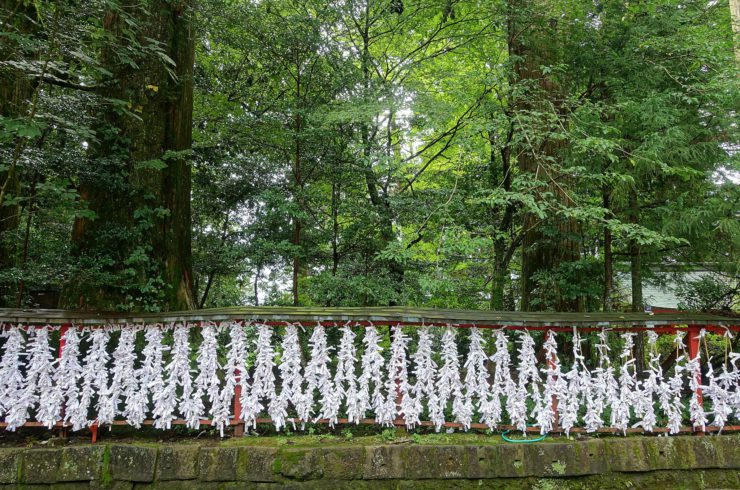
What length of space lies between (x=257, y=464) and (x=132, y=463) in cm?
111

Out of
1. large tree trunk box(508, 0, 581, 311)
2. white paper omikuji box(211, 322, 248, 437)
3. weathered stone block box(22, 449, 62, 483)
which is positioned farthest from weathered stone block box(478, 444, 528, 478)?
weathered stone block box(22, 449, 62, 483)

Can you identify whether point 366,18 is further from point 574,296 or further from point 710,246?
point 710,246

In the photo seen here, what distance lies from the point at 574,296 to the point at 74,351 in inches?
233

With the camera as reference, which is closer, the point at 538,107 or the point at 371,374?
the point at 371,374

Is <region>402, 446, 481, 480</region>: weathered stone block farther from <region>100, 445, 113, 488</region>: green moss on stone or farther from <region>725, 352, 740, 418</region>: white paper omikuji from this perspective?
<region>725, 352, 740, 418</region>: white paper omikuji

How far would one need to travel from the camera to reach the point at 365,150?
7.03m

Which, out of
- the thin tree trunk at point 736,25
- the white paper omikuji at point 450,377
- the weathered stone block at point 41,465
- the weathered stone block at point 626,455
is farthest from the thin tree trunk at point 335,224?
the thin tree trunk at point 736,25

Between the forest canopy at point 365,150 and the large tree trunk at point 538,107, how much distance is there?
0.12 feet

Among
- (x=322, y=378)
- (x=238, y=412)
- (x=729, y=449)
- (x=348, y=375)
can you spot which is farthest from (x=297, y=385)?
(x=729, y=449)

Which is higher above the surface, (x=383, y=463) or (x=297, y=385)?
(x=297, y=385)

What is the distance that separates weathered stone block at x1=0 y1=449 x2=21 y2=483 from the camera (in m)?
3.68

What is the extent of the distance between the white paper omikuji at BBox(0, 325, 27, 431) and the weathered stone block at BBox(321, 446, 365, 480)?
280 cm

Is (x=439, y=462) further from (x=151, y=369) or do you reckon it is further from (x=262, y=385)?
(x=151, y=369)

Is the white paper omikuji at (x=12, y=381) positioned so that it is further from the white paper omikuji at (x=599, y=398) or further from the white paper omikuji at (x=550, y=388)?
the white paper omikuji at (x=599, y=398)
